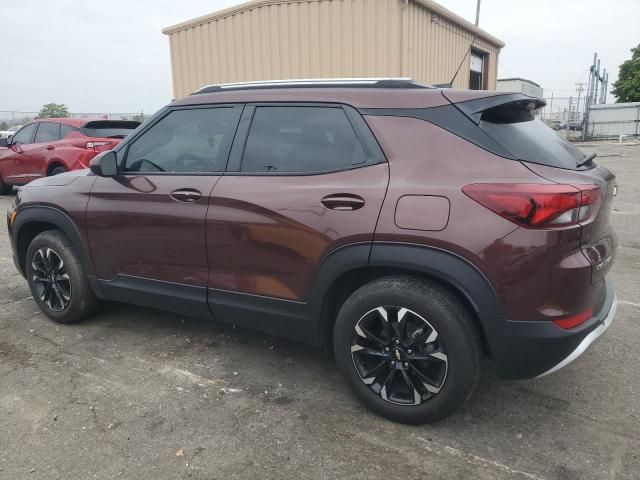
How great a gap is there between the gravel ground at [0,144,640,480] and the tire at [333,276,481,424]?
6.3 inches

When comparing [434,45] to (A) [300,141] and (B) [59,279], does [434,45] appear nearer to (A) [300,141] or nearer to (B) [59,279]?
(A) [300,141]

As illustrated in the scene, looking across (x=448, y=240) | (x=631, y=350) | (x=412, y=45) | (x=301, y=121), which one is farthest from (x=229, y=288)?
(x=412, y=45)

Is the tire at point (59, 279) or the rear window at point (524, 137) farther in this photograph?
the tire at point (59, 279)

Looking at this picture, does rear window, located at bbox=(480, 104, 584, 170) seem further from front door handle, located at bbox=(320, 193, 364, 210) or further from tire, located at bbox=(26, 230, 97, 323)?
tire, located at bbox=(26, 230, 97, 323)

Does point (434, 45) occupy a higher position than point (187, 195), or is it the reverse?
point (434, 45)

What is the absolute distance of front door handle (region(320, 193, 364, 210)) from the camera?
2554 millimetres

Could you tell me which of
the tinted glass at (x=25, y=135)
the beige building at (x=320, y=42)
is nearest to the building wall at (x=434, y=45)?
the beige building at (x=320, y=42)

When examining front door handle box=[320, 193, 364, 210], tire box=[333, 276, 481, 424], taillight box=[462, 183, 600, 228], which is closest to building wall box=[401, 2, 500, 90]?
front door handle box=[320, 193, 364, 210]

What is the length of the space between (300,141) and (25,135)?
31.7 ft

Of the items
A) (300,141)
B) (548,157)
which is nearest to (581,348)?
(548,157)

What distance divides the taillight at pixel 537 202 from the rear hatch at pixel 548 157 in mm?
55

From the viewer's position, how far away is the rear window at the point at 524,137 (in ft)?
7.95

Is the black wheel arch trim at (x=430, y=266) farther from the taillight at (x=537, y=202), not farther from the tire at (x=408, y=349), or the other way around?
the taillight at (x=537, y=202)

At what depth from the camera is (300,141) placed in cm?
288
